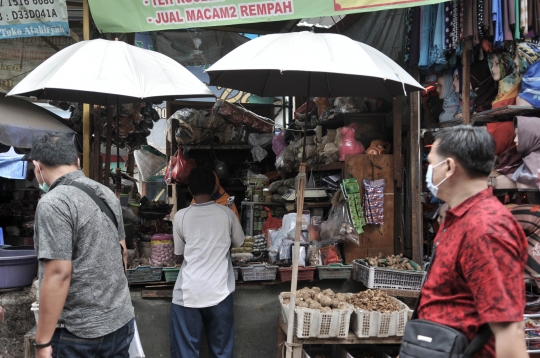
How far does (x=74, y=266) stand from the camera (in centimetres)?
283

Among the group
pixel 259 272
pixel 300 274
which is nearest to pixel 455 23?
pixel 300 274

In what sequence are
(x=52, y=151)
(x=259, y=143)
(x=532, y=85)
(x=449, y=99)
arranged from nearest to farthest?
(x=52, y=151), (x=532, y=85), (x=449, y=99), (x=259, y=143)

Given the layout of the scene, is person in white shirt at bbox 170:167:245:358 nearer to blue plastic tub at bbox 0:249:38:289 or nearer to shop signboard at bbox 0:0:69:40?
blue plastic tub at bbox 0:249:38:289

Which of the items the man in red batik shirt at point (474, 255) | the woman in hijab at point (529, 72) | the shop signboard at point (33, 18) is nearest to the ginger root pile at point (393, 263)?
the woman in hijab at point (529, 72)

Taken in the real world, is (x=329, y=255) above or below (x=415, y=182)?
below

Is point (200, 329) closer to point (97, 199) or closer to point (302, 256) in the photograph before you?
point (302, 256)

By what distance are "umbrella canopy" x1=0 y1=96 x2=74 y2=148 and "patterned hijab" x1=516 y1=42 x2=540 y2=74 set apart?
4869 millimetres

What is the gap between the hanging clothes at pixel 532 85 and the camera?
4441 millimetres

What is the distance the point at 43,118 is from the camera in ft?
19.8

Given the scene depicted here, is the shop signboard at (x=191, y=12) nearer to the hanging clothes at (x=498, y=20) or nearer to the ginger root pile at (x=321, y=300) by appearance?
the hanging clothes at (x=498, y=20)

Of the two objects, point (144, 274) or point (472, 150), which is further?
point (144, 274)

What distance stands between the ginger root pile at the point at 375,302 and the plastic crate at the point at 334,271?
63 centimetres

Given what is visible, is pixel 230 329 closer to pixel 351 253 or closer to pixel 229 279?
pixel 229 279

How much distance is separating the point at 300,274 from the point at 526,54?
9.71 feet
